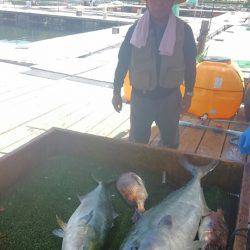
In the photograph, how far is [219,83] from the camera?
245 inches

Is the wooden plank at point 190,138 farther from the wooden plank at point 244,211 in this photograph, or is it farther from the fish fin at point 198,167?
the wooden plank at point 244,211

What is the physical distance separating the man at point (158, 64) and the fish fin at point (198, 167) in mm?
824

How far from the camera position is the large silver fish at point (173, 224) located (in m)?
2.39

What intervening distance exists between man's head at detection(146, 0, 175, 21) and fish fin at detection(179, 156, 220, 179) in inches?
57.7

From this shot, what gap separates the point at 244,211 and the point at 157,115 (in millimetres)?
1777

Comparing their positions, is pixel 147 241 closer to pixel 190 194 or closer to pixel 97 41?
pixel 190 194

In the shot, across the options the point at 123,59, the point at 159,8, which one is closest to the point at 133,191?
the point at 123,59

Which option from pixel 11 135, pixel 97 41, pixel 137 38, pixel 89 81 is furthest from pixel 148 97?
pixel 97 41

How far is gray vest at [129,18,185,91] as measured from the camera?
155 inches

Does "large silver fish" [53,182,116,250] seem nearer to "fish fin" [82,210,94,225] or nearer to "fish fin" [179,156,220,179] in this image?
"fish fin" [82,210,94,225]

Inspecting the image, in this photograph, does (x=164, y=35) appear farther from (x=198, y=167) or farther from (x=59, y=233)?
(x=59, y=233)

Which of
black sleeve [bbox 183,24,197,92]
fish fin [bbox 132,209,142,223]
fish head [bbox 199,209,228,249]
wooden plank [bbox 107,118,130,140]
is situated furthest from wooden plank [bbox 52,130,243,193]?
wooden plank [bbox 107,118,130,140]

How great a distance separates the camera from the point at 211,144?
18.7ft

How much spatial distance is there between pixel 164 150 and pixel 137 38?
1181 millimetres
